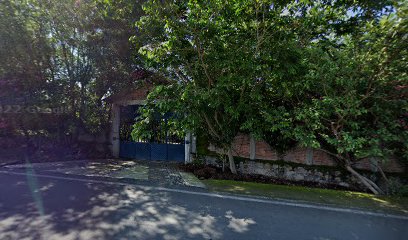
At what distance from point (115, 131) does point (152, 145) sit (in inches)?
83.5

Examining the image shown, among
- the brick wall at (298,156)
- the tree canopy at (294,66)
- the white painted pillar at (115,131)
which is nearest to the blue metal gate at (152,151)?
the white painted pillar at (115,131)

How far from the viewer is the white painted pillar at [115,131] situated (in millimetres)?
10602

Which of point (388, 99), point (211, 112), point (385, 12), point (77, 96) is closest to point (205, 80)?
point (211, 112)

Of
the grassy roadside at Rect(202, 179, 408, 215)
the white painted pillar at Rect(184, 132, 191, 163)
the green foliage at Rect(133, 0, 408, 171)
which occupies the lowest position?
the grassy roadside at Rect(202, 179, 408, 215)

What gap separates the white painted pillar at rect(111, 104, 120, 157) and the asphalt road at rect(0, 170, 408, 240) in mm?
5128

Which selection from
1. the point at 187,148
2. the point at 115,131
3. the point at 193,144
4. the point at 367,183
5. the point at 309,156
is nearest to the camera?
the point at 367,183

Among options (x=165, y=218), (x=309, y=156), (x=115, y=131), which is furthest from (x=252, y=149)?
(x=115, y=131)

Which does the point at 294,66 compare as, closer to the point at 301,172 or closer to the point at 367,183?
the point at 301,172

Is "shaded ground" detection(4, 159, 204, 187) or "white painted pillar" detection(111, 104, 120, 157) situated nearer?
"shaded ground" detection(4, 159, 204, 187)

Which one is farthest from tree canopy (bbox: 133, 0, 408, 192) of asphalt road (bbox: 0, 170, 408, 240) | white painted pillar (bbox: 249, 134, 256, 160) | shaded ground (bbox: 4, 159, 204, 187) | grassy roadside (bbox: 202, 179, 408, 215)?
asphalt road (bbox: 0, 170, 408, 240)

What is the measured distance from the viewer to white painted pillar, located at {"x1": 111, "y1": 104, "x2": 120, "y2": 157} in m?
10.6

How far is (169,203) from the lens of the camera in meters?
4.75

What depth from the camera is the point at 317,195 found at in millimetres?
5434

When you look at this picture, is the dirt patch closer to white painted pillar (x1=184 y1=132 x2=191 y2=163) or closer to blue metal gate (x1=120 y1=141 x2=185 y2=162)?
white painted pillar (x1=184 y1=132 x2=191 y2=163)
